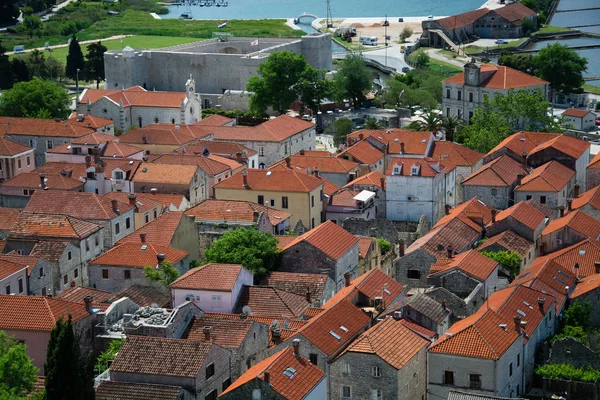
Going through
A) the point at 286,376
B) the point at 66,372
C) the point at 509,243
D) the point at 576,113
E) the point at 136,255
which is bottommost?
the point at 576,113

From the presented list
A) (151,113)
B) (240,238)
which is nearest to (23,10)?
(151,113)

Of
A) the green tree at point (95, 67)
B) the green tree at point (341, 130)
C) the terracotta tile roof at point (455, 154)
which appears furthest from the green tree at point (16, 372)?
the green tree at point (95, 67)

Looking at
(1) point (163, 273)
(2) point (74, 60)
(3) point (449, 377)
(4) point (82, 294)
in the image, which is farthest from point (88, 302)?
(2) point (74, 60)

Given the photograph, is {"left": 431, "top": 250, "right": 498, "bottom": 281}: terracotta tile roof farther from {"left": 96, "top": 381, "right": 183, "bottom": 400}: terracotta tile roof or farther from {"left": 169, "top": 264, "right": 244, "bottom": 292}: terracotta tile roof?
{"left": 96, "top": 381, "right": 183, "bottom": 400}: terracotta tile roof

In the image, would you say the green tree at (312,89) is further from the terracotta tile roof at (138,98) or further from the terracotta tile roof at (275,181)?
the terracotta tile roof at (275,181)

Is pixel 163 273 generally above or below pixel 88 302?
below

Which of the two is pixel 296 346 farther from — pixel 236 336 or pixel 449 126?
pixel 449 126
